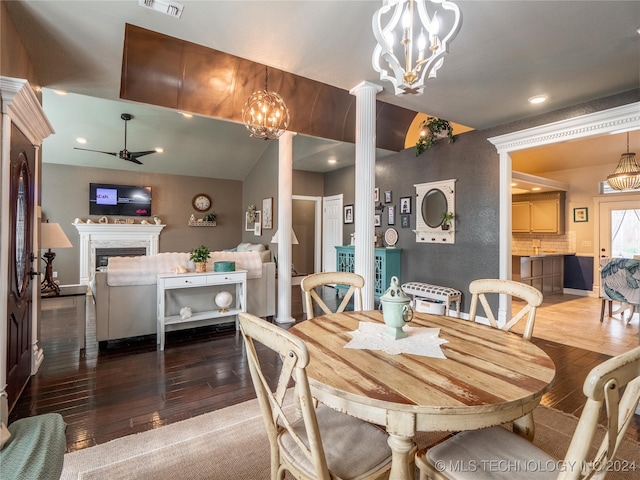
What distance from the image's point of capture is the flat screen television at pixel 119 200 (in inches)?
290

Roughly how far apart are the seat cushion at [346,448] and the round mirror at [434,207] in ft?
13.0

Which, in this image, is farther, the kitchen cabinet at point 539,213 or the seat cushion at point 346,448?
the kitchen cabinet at point 539,213

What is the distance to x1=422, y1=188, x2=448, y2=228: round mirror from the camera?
4.74 meters

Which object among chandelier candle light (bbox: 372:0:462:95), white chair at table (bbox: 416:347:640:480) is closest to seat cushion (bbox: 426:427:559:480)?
white chair at table (bbox: 416:347:640:480)

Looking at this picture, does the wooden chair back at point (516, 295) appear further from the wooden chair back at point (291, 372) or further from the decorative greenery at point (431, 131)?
the decorative greenery at point (431, 131)

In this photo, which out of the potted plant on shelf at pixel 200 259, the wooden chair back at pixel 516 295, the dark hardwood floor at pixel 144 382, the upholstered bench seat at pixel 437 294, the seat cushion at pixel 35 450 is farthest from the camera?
the upholstered bench seat at pixel 437 294

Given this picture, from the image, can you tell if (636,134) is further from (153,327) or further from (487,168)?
(153,327)

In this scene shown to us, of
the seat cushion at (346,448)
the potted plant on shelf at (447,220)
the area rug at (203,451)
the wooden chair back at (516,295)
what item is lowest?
the area rug at (203,451)

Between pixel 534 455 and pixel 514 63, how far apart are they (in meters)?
2.73

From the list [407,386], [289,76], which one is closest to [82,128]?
[289,76]

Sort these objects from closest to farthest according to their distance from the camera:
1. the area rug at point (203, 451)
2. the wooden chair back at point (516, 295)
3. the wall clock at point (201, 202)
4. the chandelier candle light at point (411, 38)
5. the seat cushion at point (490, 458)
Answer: the seat cushion at point (490, 458)
the chandelier candle light at point (411, 38)
the area rug at point (203, 451)
the wooden chair back at point (516, 295)
the wall clock at point (201, 202)

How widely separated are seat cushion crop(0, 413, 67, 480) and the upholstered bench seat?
3992 millimetres

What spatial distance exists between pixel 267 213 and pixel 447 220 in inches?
176

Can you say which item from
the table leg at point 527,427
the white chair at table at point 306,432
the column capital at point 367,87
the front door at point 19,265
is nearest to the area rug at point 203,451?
the white chair at table at point 306,432
